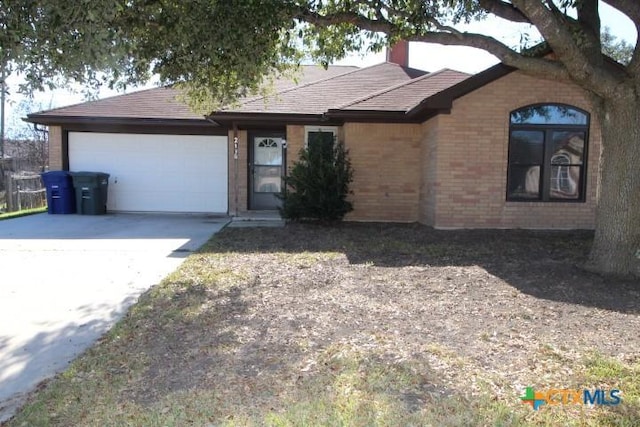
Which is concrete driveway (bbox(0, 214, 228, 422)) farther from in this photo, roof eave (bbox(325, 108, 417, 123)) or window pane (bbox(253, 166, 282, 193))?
roof eave (bbox(325, 108, 417, 123))

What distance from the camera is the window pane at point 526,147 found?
10250mm

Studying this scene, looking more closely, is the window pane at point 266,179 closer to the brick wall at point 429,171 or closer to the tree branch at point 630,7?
the brick wall at point 429,171

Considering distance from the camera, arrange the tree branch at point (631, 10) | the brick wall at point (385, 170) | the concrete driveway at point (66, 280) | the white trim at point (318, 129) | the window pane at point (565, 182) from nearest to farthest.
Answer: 1. the concrete driveway at point (66, 280)
2. the tree branch at point (631, 10)
3. the window pane at point (565, 182)
4. the brick wall at point (385, 170)
5. the white trim at point (318, 129)

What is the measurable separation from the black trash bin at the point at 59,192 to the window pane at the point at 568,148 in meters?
12.4

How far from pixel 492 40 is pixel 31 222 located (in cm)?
1096

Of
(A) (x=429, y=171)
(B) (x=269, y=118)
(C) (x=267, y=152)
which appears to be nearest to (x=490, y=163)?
(A) (x=429, y=171)

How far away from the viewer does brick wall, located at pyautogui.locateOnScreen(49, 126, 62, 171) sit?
1426 cm

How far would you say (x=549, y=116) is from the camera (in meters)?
10.1

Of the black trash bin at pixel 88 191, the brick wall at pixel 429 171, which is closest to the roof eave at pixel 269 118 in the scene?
the brick wall at pixel 429 171

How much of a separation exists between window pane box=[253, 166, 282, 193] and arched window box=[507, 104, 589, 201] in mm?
6426

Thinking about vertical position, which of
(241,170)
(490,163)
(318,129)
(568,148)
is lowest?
(241,170)

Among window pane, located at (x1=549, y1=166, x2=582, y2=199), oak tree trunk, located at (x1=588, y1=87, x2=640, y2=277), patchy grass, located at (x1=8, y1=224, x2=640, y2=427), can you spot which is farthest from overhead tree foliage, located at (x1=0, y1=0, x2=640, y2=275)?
window pane, located at (x1=549, y1=166, x2=582, y2=199)

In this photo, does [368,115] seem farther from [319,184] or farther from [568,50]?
[568,50]

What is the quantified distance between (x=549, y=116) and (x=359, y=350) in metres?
8.37
